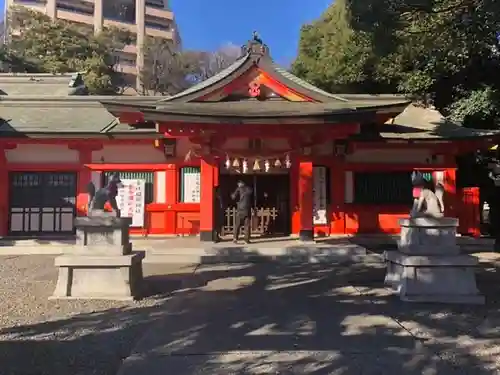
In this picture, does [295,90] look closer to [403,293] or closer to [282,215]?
[282,215]

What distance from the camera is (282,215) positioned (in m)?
16.7

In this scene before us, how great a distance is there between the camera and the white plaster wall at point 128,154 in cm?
1595

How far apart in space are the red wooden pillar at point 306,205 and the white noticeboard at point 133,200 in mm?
5007

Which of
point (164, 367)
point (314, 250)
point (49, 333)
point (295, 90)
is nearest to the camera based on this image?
point (164, 367)

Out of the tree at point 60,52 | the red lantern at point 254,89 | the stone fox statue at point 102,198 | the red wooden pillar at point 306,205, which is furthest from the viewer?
the tree at point 60,52

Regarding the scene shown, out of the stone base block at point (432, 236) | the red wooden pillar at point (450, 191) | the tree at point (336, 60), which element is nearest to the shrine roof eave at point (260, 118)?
the red wooden pillar at point (450, 191)

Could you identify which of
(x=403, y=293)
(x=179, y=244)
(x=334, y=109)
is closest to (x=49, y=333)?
(x=403, y=293)

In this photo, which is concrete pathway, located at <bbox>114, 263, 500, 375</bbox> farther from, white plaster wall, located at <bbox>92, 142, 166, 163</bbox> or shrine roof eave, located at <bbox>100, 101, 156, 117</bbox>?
white plaster wall, located at <bbox>92, 142, 166, 163</bbox>

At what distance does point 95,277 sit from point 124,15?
68.0 metres

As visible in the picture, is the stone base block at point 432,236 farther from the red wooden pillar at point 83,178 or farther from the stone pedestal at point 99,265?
the red wooden pillar at point 83,178

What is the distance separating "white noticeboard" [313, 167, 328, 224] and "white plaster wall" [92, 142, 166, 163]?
4.88 meters

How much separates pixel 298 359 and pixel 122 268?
4.04 metres

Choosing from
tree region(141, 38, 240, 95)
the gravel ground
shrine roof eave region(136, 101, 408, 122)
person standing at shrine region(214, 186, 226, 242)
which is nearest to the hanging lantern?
person standing at shrine region(214, 186, 226, 242)

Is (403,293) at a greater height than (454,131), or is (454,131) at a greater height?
(454,131)
